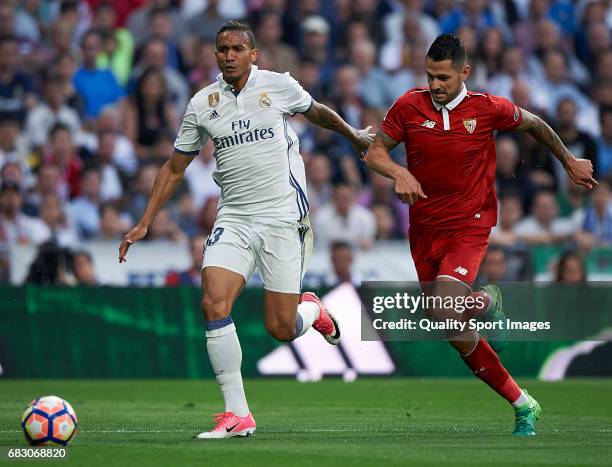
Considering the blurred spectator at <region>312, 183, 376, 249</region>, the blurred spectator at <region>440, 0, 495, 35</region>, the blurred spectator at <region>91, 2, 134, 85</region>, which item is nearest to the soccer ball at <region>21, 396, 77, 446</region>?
the blurred spectator at <region>312, 183, 376, 249</region>

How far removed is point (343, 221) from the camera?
61.1 feet

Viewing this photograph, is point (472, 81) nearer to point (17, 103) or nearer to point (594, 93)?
point (594, 93)

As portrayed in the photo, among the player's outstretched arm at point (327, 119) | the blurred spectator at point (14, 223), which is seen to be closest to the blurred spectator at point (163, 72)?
the blurred spectator at point (14, 223)

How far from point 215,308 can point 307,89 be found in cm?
1031

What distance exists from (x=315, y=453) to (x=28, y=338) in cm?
842

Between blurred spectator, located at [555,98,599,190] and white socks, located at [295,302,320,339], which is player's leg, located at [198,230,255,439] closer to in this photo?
white socks, located at [295,302,320,339]

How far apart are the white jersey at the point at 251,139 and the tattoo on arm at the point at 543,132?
5.81 ft

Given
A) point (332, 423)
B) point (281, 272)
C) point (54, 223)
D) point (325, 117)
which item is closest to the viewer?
point (281, 272)

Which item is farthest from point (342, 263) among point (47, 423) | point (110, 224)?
point (47, 423)

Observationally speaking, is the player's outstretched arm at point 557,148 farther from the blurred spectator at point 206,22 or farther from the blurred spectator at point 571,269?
the blurred spectator at point 206,22

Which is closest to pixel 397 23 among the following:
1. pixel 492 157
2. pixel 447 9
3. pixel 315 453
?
pixel 447 9

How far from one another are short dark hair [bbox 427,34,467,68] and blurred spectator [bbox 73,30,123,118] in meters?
11.4

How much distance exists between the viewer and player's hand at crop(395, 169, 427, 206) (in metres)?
10.1

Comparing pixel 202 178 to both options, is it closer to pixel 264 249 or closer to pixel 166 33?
pixel 166 33
